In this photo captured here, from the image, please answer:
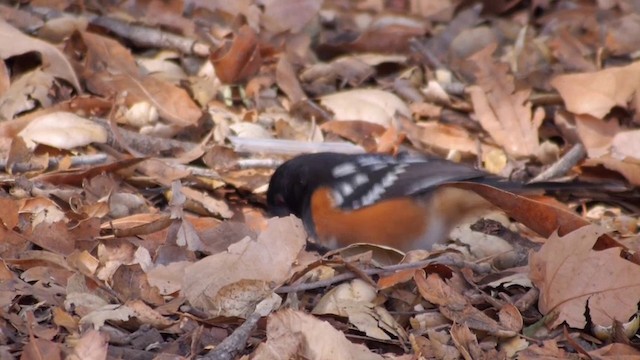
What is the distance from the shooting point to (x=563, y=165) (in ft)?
16.6

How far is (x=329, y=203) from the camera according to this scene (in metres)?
4.66

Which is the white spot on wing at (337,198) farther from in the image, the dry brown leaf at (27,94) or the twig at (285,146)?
the dry brown leaf at (27,94)

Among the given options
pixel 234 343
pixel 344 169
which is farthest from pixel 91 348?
pixel 344 169

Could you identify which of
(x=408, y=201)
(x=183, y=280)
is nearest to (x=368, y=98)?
(x=408, y=201)

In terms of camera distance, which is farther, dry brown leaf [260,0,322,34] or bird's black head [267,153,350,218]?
dry brown leaf [260,0,322,34]

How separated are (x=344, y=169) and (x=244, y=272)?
145 cm

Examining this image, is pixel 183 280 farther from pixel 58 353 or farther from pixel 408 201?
pixel 408 201

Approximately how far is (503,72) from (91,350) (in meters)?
3.34

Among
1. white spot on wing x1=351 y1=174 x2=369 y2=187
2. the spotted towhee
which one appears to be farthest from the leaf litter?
white spot on wing x1=351 y1=174 x2=369 y2=187

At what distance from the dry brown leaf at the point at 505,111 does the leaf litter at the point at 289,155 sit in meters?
0.01

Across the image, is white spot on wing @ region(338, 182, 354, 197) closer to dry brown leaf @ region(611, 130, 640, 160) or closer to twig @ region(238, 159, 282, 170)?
twig @ region(238, 159, 282, 170)

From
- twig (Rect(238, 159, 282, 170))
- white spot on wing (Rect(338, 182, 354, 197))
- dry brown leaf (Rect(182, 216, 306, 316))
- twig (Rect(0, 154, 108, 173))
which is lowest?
twig (Rect(238, 159, 282, 170))

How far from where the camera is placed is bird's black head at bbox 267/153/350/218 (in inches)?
184

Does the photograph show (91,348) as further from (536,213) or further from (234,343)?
(536,213)
